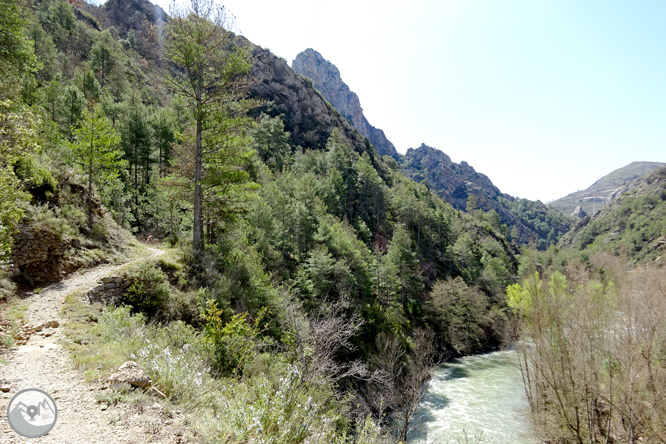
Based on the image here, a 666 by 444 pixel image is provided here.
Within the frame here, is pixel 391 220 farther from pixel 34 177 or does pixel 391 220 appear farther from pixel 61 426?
pixel 61 426

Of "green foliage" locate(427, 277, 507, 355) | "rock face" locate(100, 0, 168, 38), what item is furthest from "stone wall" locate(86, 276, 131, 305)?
"rock face" locate(100, 0, 168, 38)

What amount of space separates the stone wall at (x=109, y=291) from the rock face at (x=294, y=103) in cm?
8049

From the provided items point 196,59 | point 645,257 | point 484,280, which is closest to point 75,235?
point 196,59

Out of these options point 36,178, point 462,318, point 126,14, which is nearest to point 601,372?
point 36,178

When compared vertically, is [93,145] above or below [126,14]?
below

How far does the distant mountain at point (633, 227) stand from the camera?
10488 cm

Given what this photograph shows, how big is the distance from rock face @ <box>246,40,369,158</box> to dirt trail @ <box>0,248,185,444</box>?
8474 cm

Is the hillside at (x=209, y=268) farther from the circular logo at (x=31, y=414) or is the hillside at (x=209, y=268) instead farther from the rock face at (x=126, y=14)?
the rock face at (x=126, y=14)

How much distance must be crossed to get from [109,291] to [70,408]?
6.40m

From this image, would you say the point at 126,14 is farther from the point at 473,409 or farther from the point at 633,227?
the point at 633,227

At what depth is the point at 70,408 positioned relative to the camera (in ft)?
15.0

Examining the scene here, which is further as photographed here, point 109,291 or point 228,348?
point 109,291

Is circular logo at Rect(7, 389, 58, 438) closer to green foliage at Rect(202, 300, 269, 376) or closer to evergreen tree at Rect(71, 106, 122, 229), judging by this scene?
green foliage at Rect(202, 300, 269, 376)

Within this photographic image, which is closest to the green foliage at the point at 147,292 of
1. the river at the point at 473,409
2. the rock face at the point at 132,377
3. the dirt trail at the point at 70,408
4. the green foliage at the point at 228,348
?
the green foliage at the point at 228,348
